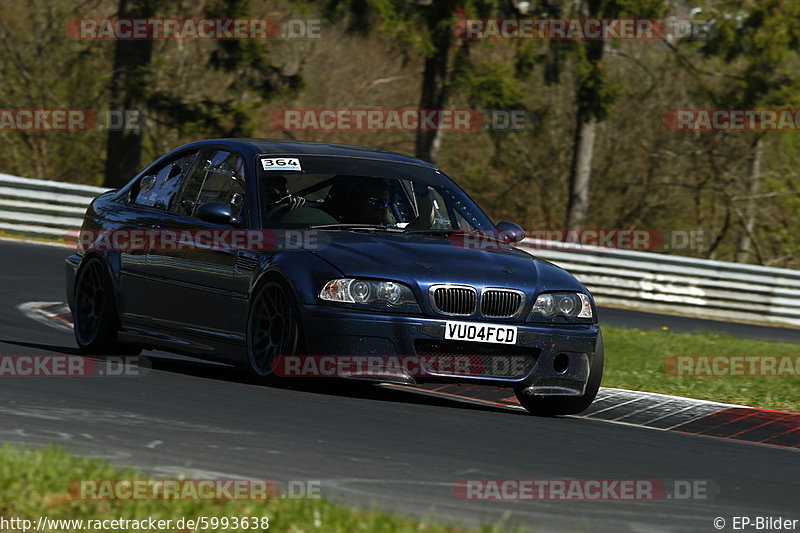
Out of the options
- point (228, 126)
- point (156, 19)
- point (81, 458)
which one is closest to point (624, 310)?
point (228, 126)

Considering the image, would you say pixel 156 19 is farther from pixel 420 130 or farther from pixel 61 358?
pixel 61 358

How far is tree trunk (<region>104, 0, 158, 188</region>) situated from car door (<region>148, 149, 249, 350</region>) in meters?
16.4

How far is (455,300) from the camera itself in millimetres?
7586

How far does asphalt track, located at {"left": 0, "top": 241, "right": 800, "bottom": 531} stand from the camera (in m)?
5.26

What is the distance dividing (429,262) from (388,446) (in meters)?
1.63

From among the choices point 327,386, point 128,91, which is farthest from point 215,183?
point 128,91

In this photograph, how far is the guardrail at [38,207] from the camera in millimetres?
20016

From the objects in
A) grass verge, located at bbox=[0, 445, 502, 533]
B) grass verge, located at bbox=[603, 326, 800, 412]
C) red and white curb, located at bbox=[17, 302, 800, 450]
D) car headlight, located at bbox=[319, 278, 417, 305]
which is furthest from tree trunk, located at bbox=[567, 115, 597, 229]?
grass verge, located at bbox=[0, 445, 502, 533]

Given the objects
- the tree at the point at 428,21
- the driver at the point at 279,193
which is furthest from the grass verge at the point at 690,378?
the tree at the point at 428,21

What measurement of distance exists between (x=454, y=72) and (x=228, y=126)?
14.1ft

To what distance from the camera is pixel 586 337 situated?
7.99 meters

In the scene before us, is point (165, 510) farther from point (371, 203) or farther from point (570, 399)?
point (371, 203)

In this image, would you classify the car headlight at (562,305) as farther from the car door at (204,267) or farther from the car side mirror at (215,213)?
the car side mirror at (215,213)

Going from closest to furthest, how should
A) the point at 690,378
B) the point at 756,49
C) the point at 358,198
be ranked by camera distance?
the point at 358,198 < the point at 690,378 < the point at 756,49
